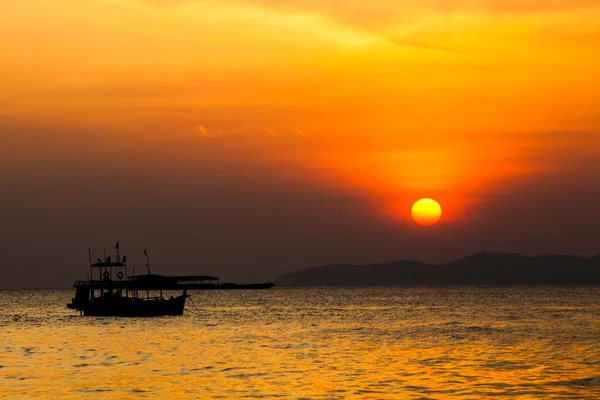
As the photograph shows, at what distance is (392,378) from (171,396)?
1522 centimetres

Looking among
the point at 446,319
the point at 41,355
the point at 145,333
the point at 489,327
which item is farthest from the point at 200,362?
the point at 446,319

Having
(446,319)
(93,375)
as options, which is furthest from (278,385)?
(446,319)

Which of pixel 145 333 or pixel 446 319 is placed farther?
pixel 446 319

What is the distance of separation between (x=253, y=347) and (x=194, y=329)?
34.5 meters

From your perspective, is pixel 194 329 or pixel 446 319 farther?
pixel 446 319

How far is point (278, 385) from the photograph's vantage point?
56.8m

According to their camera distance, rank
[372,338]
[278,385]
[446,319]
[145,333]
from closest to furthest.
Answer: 1. [278,385]
2. [372,338]
3. [145,333]
4. [446,319]

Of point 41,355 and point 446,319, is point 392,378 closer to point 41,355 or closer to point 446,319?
point 41,355

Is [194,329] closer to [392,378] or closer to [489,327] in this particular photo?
[489,327]

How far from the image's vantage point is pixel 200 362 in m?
72.4

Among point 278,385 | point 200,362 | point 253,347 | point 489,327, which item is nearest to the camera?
point 278,385

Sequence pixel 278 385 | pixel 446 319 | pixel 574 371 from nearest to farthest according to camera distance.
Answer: pixel 278 385 < pixel 574 371 < pixel 446 319

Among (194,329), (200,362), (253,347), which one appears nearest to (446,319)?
(194,329)

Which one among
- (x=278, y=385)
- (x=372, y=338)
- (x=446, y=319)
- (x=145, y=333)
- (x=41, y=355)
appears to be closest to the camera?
(x=278, y=385)
